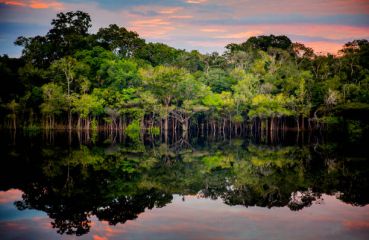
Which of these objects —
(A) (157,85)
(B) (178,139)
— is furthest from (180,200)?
(A) (157,85)

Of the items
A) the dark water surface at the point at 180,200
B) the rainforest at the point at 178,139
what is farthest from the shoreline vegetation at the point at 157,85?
the dark water surface at the point at 180,200

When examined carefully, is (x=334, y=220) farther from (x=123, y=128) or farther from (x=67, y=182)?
(x=123, y=128)

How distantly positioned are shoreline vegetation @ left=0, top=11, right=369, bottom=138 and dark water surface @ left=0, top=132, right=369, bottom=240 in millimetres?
35202

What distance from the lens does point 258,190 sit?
570 inches

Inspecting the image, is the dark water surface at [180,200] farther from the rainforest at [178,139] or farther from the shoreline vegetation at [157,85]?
the shoreline vegetation at [157,85]

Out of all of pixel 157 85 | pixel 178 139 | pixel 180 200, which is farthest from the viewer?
pixel 157 85

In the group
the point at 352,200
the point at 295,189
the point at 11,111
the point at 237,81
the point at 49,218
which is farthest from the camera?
the point at 237,81

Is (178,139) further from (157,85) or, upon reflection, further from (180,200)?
(180,200)

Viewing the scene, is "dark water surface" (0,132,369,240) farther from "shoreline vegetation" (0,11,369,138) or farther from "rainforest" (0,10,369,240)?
"shoreline vegetation" (0,11,369,138)

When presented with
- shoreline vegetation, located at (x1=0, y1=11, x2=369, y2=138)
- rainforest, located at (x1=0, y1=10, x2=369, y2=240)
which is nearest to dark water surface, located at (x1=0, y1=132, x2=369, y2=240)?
rainforest, located at (x1=0, y1=10, x2=369, y2=240)

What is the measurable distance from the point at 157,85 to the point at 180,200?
46.2 metres

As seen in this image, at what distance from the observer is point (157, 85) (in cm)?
5844

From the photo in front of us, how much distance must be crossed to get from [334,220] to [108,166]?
A: 11902 mm

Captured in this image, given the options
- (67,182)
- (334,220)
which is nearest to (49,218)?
(67,182)
